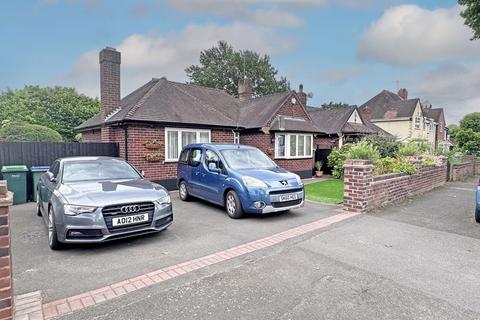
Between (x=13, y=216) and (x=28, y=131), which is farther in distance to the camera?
(x=28, y=131)

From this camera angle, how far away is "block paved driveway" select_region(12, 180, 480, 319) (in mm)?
2941

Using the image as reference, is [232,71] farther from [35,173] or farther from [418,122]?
[35,173]

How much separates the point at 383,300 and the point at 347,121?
1939cm

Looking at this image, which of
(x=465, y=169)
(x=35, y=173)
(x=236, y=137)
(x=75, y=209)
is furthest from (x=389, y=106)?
(x=75, y=209)

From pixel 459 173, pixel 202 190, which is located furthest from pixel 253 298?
pixel 459 173

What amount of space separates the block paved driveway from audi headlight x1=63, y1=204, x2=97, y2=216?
69 cm

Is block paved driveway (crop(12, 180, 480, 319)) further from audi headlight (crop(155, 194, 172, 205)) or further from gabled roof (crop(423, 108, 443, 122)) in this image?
gabled roof (crop(423, 108, 443, 122))

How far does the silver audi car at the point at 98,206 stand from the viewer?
14.2ft

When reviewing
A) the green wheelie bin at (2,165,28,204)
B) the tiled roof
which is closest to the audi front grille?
the green wheelie bin at (2,165,28,204)

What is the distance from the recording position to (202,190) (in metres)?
7.94

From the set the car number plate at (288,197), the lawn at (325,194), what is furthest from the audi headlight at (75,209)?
the lawn at (325,194)

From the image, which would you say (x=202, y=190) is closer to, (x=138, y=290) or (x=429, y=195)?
(x=138, y=290)

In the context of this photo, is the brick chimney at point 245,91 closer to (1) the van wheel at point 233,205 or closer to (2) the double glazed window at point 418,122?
(1) the van wheel at point 233,205

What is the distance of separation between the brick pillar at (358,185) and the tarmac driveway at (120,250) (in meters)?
0.60
